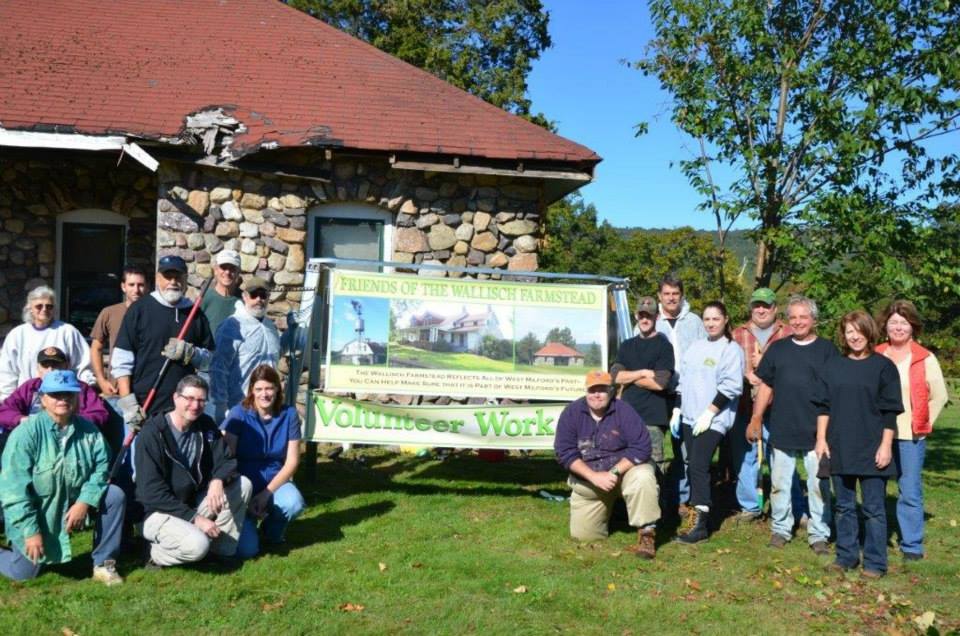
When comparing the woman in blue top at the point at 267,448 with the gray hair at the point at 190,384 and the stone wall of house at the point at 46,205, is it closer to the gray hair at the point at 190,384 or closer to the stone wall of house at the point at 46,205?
the gray hair at the point at 190,384

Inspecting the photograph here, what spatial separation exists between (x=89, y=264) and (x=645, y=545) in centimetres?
726

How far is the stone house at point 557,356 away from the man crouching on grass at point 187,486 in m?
2.96

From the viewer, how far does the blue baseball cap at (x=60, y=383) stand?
4.94 meters

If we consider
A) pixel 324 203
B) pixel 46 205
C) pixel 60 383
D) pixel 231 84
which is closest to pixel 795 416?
pixel 60 383

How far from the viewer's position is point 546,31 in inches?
840

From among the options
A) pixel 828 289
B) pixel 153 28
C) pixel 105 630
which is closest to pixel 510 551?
pixel 105 630

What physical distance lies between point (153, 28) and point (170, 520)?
7884mm

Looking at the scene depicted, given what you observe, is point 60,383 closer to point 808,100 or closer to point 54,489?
point 54,489

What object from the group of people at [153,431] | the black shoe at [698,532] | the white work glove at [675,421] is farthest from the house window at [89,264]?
the black shoe at [698,532]

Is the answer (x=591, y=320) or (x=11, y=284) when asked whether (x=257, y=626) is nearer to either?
(x=591, y=320)

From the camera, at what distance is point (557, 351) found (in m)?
7.69

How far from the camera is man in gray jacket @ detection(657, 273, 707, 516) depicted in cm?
700

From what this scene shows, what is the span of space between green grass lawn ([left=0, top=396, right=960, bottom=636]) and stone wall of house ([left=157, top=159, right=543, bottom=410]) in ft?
10.8

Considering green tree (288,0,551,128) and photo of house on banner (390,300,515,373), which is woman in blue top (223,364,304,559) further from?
green tree (288,0,551,128)
